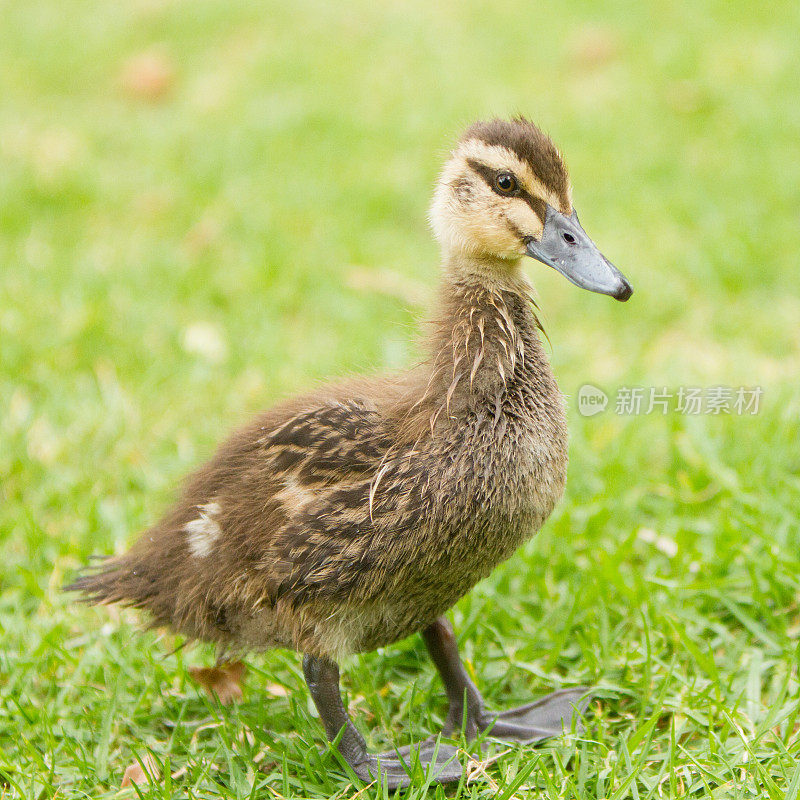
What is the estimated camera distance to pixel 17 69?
8.94m

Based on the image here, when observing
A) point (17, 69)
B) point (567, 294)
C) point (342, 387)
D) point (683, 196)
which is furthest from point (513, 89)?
point (342, 387)

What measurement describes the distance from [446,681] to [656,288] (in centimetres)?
311

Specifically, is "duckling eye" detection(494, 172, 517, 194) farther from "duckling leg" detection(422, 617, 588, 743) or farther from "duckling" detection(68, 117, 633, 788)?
"duckling leg" detection(422, 617, 588, 743)

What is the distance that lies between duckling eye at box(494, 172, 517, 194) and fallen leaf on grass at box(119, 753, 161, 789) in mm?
1779

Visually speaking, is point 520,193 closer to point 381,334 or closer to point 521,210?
point 521,210

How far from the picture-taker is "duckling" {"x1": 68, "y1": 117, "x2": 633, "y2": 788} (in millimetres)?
2475

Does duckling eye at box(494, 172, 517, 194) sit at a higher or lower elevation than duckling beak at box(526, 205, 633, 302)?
higher

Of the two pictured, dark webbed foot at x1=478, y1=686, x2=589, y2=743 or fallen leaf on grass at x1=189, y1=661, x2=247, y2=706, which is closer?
dark webbed foot at x1=478, y1=686, x2=589, y2=743

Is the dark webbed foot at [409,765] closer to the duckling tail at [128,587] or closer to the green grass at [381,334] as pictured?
the green grass at [381,334]

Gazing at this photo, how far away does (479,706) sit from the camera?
2900 mm

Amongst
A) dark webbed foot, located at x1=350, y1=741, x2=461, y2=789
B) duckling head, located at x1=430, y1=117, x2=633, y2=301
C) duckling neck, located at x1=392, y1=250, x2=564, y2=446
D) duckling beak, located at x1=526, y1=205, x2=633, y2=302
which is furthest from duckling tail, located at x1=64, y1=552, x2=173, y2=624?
duckling beak, located at x1=526, y1=205, x2=633, y2=302

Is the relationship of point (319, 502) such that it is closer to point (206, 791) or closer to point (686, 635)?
point (206, 791)

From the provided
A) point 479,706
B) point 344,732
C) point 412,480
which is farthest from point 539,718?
point 412,480

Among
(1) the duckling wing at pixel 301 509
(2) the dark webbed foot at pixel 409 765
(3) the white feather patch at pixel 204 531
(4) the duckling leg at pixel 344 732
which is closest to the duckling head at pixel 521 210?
(1) the duckling wing at pixel 301 509
